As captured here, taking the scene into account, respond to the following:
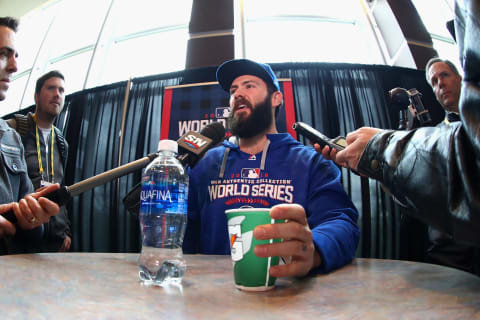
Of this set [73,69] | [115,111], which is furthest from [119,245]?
[73,69]

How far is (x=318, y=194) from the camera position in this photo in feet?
3.64

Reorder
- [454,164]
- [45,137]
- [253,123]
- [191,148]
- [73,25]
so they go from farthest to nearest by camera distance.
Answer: [73,25] → [45,137] → [253,123] → [191,148] → [454,164]

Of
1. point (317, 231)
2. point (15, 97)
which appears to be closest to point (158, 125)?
point (317, 231)

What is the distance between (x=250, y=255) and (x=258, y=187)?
757mm

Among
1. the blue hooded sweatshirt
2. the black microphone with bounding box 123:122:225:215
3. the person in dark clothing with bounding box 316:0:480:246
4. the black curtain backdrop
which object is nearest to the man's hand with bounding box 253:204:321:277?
the person in dark clothing with bounding box 316:0:480:246

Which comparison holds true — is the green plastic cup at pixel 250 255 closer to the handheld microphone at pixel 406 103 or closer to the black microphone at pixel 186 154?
the black microphone at pixel 186 154

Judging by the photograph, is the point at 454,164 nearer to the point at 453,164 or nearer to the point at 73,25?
the point at 453,164

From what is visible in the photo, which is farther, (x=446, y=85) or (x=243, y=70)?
(x=446, y=85)

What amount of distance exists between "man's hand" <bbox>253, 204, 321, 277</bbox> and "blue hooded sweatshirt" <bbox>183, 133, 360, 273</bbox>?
0.44 meters

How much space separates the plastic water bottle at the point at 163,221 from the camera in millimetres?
571

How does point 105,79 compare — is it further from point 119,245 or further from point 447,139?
point 447,139

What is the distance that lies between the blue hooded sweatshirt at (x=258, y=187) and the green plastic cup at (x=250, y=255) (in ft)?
1.75

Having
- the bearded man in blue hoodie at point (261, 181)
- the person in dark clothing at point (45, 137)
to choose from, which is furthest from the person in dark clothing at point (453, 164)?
the person in dark clothing at point (45, 137)

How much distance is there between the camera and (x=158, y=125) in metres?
2.98
